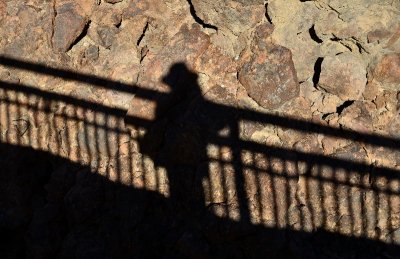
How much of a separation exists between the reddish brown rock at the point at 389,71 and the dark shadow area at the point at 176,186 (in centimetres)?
38

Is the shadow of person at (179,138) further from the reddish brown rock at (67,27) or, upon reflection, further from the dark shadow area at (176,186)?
the reddish brown rock at (67,27)

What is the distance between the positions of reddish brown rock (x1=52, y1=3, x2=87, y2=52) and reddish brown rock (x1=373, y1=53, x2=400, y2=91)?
233cm

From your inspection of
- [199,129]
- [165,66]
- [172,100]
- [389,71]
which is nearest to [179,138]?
[199,129]

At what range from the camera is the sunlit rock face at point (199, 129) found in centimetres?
338

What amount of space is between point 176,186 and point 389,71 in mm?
1731

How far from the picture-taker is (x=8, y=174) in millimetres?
4055

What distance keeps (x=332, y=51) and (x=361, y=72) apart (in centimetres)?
26

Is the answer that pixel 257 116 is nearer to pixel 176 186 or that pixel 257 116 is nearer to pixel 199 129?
pixel 199 129

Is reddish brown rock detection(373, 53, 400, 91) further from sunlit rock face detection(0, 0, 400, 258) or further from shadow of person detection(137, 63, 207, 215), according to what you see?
shadow of person detection(137, 63, 207, 215)

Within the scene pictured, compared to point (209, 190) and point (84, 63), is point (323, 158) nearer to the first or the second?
point (209, 190)

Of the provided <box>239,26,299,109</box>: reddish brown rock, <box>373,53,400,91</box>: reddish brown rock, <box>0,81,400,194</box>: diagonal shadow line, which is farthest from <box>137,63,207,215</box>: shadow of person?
<box>373,53,400,91</box>: reddish brown rock

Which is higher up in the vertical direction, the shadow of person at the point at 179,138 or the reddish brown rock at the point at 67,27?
the reddish brown rock at the point at 67,27

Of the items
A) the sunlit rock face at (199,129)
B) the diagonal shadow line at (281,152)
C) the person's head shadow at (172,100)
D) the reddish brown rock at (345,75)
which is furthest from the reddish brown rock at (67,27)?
the reddish brown rock at (345,75)

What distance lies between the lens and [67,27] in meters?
3.99
